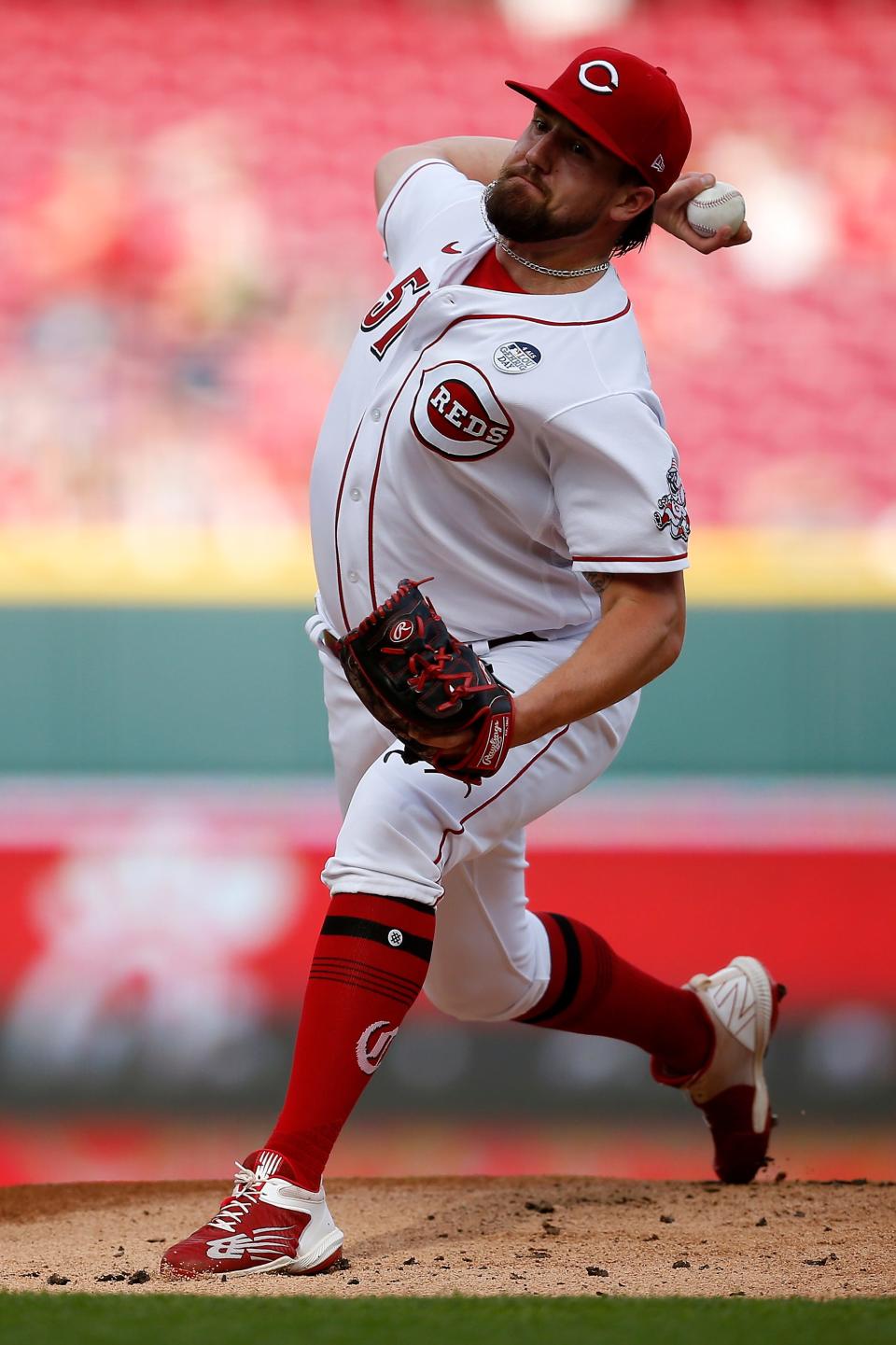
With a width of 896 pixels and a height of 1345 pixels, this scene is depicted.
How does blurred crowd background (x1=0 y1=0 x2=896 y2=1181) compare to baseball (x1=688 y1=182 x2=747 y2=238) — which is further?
blurred crowd background (x1=0 y1=0 x2=896 y2=1181)

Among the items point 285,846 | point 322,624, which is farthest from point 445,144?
point 285,846

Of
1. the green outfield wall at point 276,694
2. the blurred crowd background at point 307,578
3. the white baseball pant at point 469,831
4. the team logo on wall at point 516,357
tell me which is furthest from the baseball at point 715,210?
the green outfield wall at point 276,694

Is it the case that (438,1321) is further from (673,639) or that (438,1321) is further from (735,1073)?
(735,1073)

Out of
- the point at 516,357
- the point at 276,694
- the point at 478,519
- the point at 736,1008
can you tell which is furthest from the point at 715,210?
the point at 276,694

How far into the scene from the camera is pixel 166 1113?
3621 mm

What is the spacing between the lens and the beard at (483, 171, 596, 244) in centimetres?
205

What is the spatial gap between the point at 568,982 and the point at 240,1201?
0.67 metres

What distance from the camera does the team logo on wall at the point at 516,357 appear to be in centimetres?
198

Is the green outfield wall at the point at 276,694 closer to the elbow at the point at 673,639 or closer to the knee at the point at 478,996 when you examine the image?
the knee at the point at 478,996

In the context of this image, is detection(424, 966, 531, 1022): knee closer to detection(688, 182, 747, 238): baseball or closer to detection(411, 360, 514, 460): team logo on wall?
detection(411, 360, 514, 460): team logo on wall

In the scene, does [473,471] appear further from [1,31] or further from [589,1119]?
[1,31]

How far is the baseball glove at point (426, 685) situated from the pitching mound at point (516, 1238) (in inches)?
23.5

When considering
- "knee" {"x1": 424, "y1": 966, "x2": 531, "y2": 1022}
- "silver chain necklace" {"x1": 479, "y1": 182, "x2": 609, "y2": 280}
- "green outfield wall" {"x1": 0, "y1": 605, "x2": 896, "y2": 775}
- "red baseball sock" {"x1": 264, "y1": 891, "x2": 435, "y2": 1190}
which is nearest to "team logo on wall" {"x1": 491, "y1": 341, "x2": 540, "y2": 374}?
"silver chain necklace" {"x1": 479, "y1": 182, "x2": 609, "y2": 280}

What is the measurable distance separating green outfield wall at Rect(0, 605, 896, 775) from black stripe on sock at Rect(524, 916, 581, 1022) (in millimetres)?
2999
